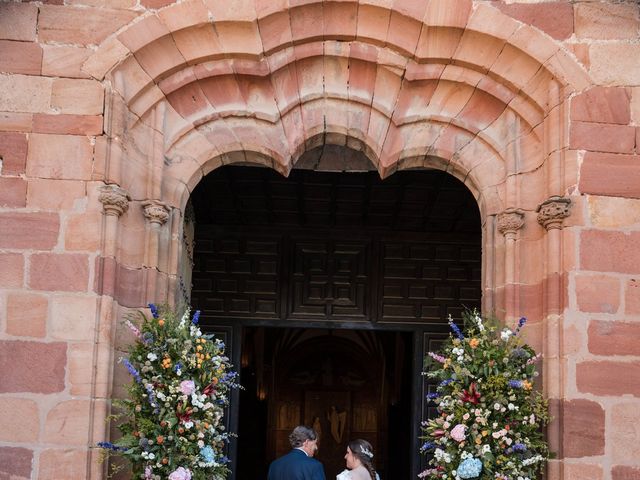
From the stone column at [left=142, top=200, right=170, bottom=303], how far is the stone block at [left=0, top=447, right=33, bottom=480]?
123cm

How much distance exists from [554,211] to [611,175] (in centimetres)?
46

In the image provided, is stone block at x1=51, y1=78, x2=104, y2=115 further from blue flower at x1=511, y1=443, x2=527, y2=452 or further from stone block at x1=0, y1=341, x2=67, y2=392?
blue flower at x1=511, y1=443, x2=527, y2=452

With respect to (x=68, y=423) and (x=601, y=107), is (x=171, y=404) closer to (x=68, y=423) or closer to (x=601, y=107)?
(x=68, y=423)

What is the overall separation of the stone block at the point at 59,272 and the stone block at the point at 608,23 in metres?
3.57

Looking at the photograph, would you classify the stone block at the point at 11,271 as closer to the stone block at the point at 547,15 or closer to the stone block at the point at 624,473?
the stone block at the point at 547,15

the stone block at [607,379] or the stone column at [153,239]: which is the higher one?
the stone column at [153,239]

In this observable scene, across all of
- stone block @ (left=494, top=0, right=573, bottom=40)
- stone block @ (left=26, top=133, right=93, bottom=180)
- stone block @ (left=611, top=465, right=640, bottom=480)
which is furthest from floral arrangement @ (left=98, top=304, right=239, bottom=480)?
stone block @ (left=494, top=0, right=573, bottom=40)

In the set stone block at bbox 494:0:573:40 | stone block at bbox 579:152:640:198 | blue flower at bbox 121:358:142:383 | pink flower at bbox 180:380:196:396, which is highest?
stone block at bbox 494:0:573:40

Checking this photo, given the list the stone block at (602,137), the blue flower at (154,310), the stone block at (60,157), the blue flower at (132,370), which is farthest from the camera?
the stone block at (602,137)

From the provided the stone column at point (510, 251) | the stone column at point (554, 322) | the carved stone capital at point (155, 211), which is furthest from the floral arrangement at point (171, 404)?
the stone column at point (554, 322)

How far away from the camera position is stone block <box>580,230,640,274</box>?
20.6 ft

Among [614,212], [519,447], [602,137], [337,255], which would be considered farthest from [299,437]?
[337,255]

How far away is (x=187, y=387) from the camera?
5.82 m

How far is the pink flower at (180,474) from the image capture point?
5.73 meters
